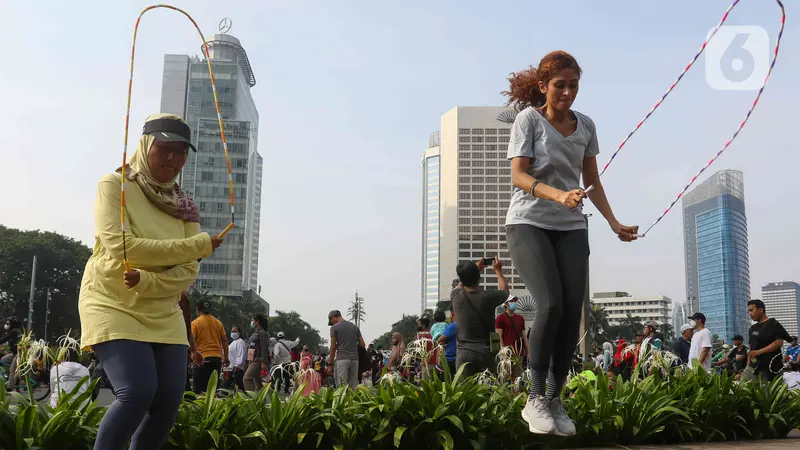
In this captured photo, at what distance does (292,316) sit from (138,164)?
15657 centimetres

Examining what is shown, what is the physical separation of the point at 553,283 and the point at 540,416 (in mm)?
764

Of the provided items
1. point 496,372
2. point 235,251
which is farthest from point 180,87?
point 496,372

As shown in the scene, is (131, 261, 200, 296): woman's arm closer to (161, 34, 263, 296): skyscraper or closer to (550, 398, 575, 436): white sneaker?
(550, 398, 575, 436): white sneaker

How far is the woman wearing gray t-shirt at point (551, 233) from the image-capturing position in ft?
12.8

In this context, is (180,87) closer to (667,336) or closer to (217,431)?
(667,336)

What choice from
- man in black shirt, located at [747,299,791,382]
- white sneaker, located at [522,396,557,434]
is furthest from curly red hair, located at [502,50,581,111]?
man in black shirt, located at [747,299,791,382]

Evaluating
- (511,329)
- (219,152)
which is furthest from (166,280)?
(219,152)

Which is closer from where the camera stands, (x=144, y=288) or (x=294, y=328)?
(x=144, y=288)

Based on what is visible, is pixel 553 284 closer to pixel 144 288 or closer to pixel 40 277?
pixel 144 288

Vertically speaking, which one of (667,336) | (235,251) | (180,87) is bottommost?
(667,336)

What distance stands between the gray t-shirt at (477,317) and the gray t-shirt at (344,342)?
495 cm

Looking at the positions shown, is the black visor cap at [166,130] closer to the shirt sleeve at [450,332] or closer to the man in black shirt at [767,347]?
the shirt sleeve at [450,332]

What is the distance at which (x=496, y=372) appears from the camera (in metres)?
7.03

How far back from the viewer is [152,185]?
335 cm
